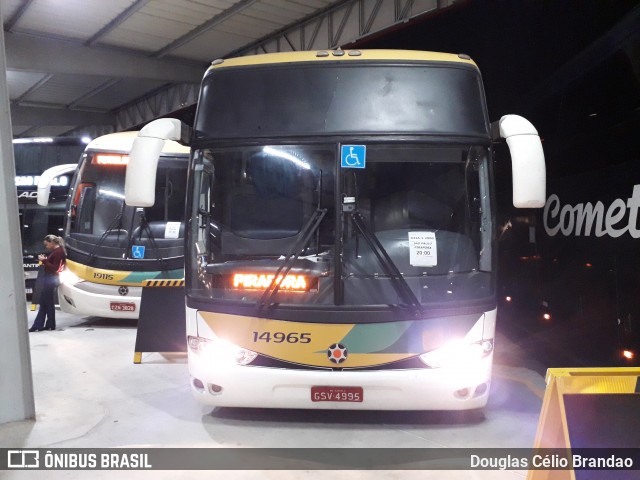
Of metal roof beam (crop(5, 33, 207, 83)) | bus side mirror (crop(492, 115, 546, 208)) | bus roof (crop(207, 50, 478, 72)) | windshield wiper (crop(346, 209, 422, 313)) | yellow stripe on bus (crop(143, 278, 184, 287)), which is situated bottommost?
yellow stripe on bus (crop(143, 278, 184, 287))

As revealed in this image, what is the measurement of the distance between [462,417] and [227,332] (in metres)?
2.17

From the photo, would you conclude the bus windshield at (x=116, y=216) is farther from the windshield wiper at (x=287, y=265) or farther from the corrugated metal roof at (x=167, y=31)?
the windshield wiper at (x=287, y=265)

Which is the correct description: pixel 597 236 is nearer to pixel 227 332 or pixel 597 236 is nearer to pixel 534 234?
pixel 534 234

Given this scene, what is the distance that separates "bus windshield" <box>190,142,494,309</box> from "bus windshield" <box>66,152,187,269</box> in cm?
518

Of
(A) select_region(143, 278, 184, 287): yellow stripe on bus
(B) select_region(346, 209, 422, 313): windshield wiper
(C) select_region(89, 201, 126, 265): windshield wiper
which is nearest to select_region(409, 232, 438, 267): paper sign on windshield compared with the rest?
(B) select_region(346, 209, 422, 313): windshield wiper

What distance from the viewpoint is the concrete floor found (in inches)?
179

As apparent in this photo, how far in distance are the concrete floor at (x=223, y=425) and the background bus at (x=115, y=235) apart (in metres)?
3.19

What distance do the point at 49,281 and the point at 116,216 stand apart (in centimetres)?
144

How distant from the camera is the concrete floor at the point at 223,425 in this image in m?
4.56

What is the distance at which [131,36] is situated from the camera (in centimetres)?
1669

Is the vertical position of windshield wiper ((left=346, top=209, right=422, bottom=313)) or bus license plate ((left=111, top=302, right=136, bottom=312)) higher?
windshield wiper ((left=346, top=209, right=422, bottom=313))

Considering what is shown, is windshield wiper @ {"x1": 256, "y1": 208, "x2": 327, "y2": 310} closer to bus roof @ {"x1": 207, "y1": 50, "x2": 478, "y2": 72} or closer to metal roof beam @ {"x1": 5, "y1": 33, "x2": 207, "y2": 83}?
bus roof @ {"x1": 207, "y1": 50, "x2": 478, "y2": 72}

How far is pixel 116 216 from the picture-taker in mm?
10727

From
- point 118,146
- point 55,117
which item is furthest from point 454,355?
point 55,117
